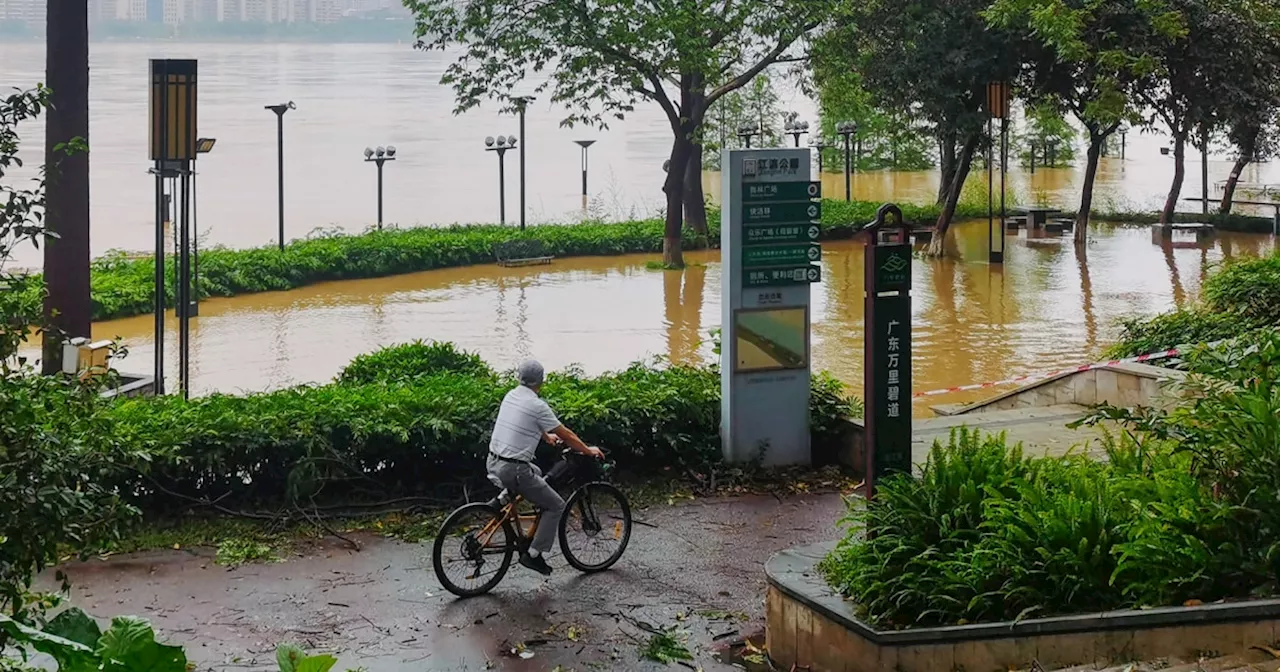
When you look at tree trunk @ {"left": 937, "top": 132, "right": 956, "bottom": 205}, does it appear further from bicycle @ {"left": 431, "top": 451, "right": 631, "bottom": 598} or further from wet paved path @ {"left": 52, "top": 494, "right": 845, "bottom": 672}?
bicycle @ {"left": 431, "top": 451, "right": 631, "bottom": 598}

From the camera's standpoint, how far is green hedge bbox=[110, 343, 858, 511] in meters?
9.88

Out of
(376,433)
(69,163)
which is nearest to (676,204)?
(69,163)

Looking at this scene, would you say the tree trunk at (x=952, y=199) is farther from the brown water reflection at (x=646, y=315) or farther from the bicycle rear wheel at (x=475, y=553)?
the bicycle rear wheel at (x=475, y=553)

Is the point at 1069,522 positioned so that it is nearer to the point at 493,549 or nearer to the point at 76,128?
the point at 493,549

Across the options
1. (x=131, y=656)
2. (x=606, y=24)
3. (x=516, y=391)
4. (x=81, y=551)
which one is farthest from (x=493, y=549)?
(x=606, y=24)

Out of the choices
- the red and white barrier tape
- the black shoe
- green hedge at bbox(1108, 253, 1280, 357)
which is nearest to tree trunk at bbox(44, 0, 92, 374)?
the black shoe

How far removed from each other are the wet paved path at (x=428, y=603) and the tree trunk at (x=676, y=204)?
17.8 m

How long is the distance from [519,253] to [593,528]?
19340 millimetres

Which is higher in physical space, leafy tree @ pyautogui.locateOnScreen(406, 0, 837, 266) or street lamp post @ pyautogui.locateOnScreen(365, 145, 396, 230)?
leafy tree @ pyautogui.locateOnScreen(406, 0, 837, 266)

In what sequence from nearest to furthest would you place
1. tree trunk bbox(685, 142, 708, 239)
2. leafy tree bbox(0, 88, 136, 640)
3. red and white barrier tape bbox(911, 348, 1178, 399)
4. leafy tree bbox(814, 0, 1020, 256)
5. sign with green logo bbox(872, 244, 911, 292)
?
leafy tree bbox(0, 88, 136, 640)
sign with green logo bbox(872, 244, 911, 292)
red and white barrier tape bbox(911, 348, 1178, 399)
leafy tree bbox(814, 0, 1020, 256)
tree trunk bbox(685, 142, 708, 239)

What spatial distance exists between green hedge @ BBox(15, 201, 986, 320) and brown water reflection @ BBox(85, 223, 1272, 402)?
0.39m

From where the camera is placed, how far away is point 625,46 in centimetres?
2648

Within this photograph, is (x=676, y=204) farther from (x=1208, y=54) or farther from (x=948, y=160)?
(x=1208, y=54)

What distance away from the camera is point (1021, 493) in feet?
22.7
